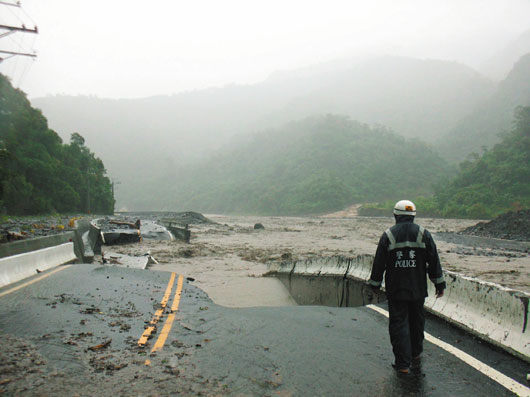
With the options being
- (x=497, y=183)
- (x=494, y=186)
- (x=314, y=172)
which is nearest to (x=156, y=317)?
(x=497, y=183)

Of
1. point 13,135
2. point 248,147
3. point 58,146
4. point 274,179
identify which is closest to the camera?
point 13,135

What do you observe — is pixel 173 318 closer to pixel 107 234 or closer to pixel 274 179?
pixel 107 234

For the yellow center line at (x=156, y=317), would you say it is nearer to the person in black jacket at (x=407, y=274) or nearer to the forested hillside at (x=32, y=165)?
the person in black jacket at (x=407, y=274)

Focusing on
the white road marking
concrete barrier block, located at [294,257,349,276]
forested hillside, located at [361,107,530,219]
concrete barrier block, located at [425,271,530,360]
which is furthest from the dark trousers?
forested hillside, located at [361,107,530,219]

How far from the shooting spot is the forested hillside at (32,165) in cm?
4706

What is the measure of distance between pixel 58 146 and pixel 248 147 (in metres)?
109

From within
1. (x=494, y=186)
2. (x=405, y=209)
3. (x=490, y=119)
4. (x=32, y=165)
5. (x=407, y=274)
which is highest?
(x=490, y=119)

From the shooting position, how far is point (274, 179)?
130m

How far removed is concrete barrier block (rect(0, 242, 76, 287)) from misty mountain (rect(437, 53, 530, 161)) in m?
134

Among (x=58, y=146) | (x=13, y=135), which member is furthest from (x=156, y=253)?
(x=58, y=146)

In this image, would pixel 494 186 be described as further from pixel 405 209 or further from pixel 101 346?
pixel 101 346

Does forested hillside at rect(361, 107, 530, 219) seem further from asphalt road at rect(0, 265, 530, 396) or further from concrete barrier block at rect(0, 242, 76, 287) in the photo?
asphalt road at rect(0, 265, 530, 396)

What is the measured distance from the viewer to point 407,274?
463 centimetres

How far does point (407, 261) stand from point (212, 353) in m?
2.49
